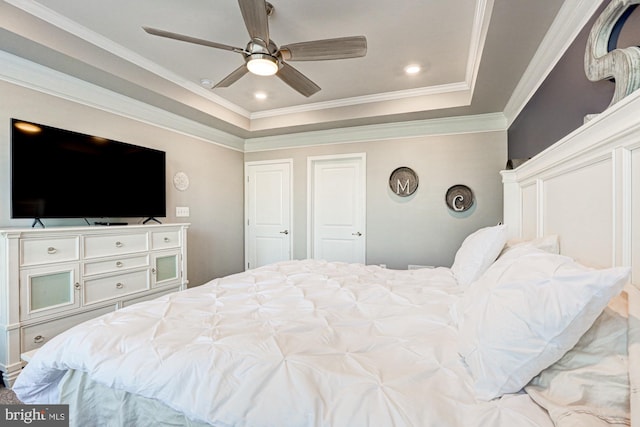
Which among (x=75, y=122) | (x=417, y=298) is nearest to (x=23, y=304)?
(x=75, y=122)

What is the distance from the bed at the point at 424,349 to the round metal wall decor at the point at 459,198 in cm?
212

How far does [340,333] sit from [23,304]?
7.59ft

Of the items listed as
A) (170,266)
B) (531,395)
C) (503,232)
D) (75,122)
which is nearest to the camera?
(531,395)

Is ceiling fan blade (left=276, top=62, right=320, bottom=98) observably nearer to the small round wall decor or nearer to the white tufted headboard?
the white tufted headboard

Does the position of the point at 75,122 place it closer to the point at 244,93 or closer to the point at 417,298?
the point at 244,93

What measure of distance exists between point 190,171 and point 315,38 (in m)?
2.34

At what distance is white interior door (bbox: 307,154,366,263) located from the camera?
13.5 feet

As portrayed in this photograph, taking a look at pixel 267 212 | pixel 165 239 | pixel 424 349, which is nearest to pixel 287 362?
pixel 424 349

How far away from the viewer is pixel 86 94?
2693mm

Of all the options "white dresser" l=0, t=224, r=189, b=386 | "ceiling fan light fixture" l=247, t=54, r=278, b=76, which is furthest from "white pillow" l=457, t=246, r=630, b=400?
"white dresser" l=0, t=224, r=189, b=386

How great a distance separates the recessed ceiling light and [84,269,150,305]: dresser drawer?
324 cm

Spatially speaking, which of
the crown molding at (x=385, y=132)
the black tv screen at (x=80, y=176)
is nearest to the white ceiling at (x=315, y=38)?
the crown molding at (x=385, y=132)

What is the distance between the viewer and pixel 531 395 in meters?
0.78

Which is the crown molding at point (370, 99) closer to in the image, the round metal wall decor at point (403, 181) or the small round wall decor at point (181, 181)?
the round metal wall decor at point (403, 181)
